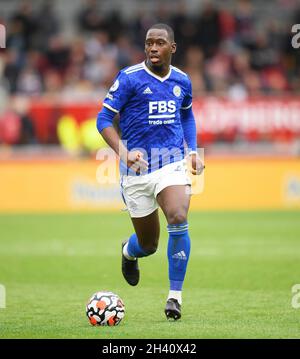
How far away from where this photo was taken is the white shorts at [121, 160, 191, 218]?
28.0 feet

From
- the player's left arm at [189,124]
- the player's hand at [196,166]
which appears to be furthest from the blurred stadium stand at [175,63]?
the player's hand at [196,166]

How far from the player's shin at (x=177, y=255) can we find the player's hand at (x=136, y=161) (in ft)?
1.98

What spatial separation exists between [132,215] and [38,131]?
36.8 feet

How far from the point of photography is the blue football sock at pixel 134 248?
9.27 meters

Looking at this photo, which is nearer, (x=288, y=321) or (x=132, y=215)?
(x=288, y=321)

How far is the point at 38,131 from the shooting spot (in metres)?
19.7

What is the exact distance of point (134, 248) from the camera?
9.37 m

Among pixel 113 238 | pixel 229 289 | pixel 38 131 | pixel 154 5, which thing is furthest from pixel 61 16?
pixel 229 289

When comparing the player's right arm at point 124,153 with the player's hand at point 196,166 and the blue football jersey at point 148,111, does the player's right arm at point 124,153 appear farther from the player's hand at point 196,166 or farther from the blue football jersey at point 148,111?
the player's hand at point 196,166

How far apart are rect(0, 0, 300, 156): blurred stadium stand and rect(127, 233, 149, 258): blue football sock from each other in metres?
10.4

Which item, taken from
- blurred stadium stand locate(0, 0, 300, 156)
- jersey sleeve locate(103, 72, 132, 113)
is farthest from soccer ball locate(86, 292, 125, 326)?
blurred stadium stand locate(0, 0, 300, 156)

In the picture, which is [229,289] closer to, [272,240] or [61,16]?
[272,240]

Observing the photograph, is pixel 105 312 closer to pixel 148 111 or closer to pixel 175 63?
pixel 148 111

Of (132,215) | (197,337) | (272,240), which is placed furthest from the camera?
(272,240)
